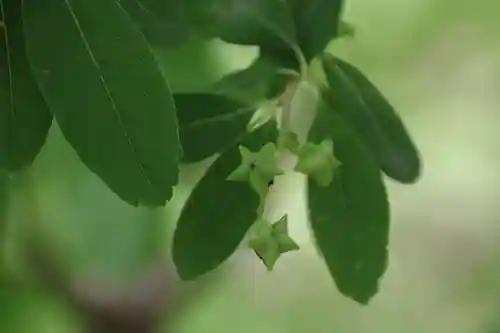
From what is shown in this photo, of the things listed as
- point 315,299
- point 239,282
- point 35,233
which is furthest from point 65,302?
point 315,299

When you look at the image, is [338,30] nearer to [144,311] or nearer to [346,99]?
[346,99]

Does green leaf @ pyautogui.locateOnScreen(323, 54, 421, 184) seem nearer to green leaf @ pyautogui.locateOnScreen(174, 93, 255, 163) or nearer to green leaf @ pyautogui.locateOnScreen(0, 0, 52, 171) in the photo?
green leaf @ pyautogui.locateOnScreen(174, 93, 255, 163)

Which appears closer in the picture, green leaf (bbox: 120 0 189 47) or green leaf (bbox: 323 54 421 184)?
green leaf (bbox: 120 0 189 47)

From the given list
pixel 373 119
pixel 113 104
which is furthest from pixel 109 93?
pixel 373 119

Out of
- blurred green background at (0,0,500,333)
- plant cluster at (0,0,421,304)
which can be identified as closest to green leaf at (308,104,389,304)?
plant cluster at (0,0,421,304)

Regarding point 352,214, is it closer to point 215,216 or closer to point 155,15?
point 215,216

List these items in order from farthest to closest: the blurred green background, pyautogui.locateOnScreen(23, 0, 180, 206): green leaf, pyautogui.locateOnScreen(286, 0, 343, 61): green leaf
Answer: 1. the blurred green background
2. pyautogui.locateOnScreen(286, 0, 343, 61): green leaf
3. pyautogui.locateOnScreen(23, 0, 180, 206): green leaf

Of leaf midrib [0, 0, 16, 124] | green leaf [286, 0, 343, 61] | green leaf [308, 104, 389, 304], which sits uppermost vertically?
leaf midrib [0, 0, 16, 124]
